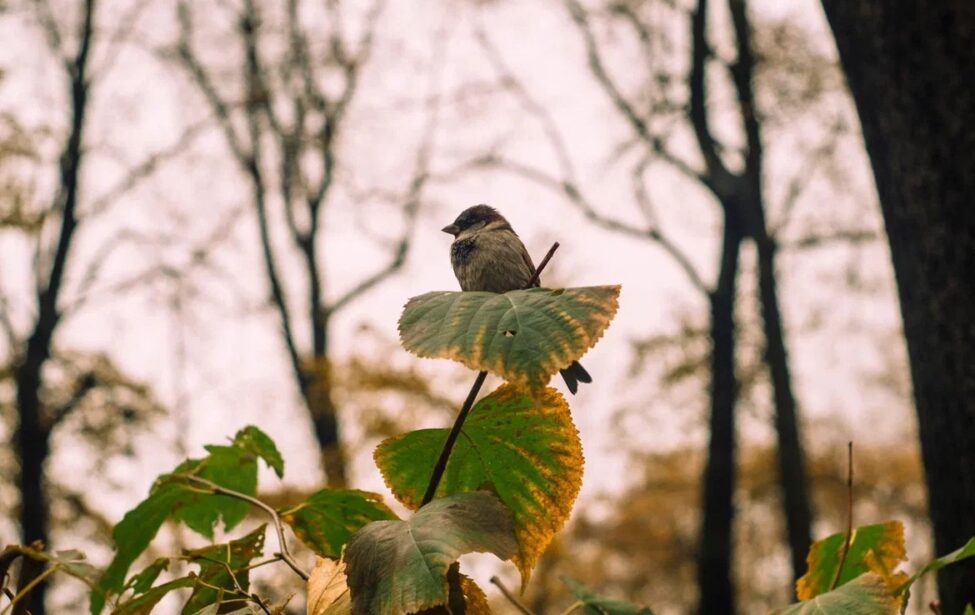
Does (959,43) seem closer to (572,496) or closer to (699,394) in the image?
(572,496)

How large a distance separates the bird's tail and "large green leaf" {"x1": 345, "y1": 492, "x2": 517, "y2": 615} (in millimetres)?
613

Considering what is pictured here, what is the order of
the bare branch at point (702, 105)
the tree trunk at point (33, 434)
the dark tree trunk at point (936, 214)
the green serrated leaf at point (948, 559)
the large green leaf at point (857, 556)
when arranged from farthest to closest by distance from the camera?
the tree trunk at point (33, 434), the bare branch at point (702, 105), the dark tree trunk at point (936, 214), the large green leaf at point (857, 556), the green serrated leaf at point (948, 559)

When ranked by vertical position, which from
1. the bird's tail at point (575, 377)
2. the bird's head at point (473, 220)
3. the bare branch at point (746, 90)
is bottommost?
the bird's tail at point (575, 377)

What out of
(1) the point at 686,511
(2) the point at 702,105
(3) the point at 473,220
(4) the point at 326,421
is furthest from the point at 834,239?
(1) the point at 686,511

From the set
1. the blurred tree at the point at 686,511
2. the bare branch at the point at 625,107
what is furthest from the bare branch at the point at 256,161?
the blurred tree at the point at 686,511

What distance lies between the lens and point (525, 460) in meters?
0.69

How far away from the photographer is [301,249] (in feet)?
42.3

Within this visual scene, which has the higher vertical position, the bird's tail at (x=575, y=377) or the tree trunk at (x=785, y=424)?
the tree trunk at (x=785, y=424)

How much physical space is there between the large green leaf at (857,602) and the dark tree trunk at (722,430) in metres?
10.0

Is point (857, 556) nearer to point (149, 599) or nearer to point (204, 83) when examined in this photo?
point (149, 599)

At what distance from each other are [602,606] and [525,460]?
0.17 m

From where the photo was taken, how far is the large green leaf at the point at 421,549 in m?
0.53

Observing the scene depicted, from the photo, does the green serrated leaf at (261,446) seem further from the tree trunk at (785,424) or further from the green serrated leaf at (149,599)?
the tree trunk at (785,424)

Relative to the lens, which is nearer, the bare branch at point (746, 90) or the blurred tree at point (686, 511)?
the bare branch at point (746, 90)
